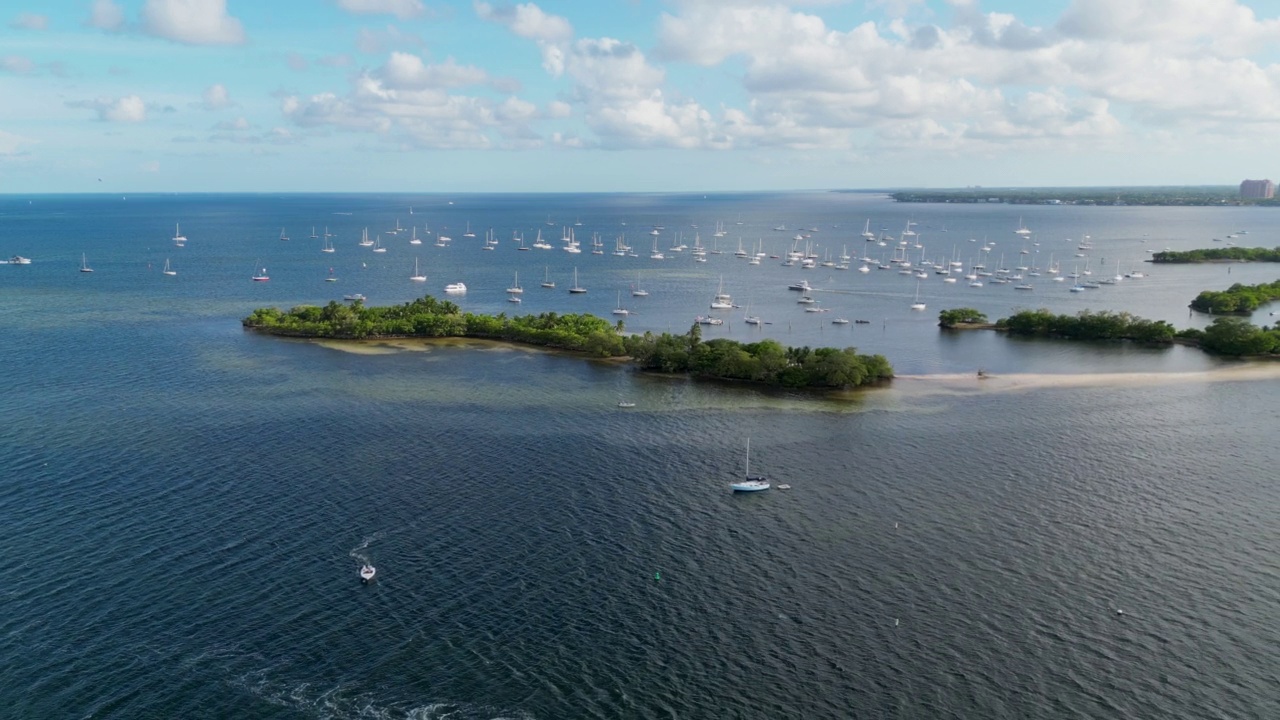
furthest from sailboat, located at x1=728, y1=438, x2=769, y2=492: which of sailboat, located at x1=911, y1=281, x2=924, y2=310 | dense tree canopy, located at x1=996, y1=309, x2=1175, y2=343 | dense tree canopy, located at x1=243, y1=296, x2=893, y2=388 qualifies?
sailboat, located at x1=911, y1=281, x2=924, y2=310

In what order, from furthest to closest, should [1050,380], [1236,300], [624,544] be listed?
[1236,300] < [1050,380] < [624,544]

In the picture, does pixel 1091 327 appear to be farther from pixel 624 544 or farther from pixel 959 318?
pixel 624 544

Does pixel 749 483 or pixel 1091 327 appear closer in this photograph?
pixel 749 483

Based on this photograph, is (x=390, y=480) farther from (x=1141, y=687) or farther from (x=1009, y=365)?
(x=1009, y=365)

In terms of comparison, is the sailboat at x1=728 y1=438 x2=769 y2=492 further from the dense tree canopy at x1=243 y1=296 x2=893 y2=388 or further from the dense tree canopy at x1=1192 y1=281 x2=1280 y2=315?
the dense tree canopy at x1=1192 y1=281 x2=1280 y2=315

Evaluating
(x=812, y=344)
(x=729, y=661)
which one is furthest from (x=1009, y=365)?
(x=729, y=661)

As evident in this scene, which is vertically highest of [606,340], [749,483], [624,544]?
[606,340]

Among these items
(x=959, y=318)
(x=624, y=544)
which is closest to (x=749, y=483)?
(x=624, y=544)

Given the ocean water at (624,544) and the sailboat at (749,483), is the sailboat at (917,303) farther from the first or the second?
the sailboat at (749,483)

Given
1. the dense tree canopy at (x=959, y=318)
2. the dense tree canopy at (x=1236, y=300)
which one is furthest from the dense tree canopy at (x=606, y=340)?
the dense tree canopy at (x=1236, y=300)
